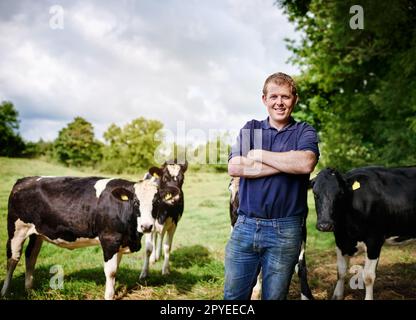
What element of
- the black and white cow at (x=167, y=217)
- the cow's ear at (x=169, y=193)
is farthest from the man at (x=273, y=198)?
the black and white cow at (x=167, y=217)

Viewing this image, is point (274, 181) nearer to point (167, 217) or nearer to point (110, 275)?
point (110, 275)

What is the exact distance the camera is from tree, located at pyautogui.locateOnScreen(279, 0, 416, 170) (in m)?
9.31

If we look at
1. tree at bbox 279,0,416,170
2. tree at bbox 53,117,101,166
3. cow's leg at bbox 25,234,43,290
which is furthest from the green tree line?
cow's leg at bbox 25,234,43,290

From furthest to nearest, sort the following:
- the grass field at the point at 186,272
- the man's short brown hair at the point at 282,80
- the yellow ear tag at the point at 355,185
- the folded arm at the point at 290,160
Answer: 1. the grass field at the point at 186,272
2. the yellow ear tag at the point at 355,185
3. the man's short brown hair at the point at 282,80
4. the folded arm at the point at 290,160

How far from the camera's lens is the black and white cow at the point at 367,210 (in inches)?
184

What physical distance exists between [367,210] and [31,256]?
Result: 4806mm

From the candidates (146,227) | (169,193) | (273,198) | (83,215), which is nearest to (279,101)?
(273,198)

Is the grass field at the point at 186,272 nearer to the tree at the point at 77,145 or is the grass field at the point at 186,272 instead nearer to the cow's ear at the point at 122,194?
the cow's ear at the point at 122,194

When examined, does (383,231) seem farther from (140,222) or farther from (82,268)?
(82,268)

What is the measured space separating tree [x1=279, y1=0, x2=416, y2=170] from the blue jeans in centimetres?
696

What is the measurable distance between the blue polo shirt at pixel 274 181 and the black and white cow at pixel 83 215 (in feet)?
7.30

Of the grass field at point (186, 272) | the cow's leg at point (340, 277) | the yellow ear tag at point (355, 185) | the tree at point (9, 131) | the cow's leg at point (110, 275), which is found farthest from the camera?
the tree at point (9, 131)

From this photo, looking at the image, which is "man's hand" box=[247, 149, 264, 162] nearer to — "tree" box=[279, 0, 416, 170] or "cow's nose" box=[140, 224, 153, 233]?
"cow's nose" box=[140, 224, 153, 233]
